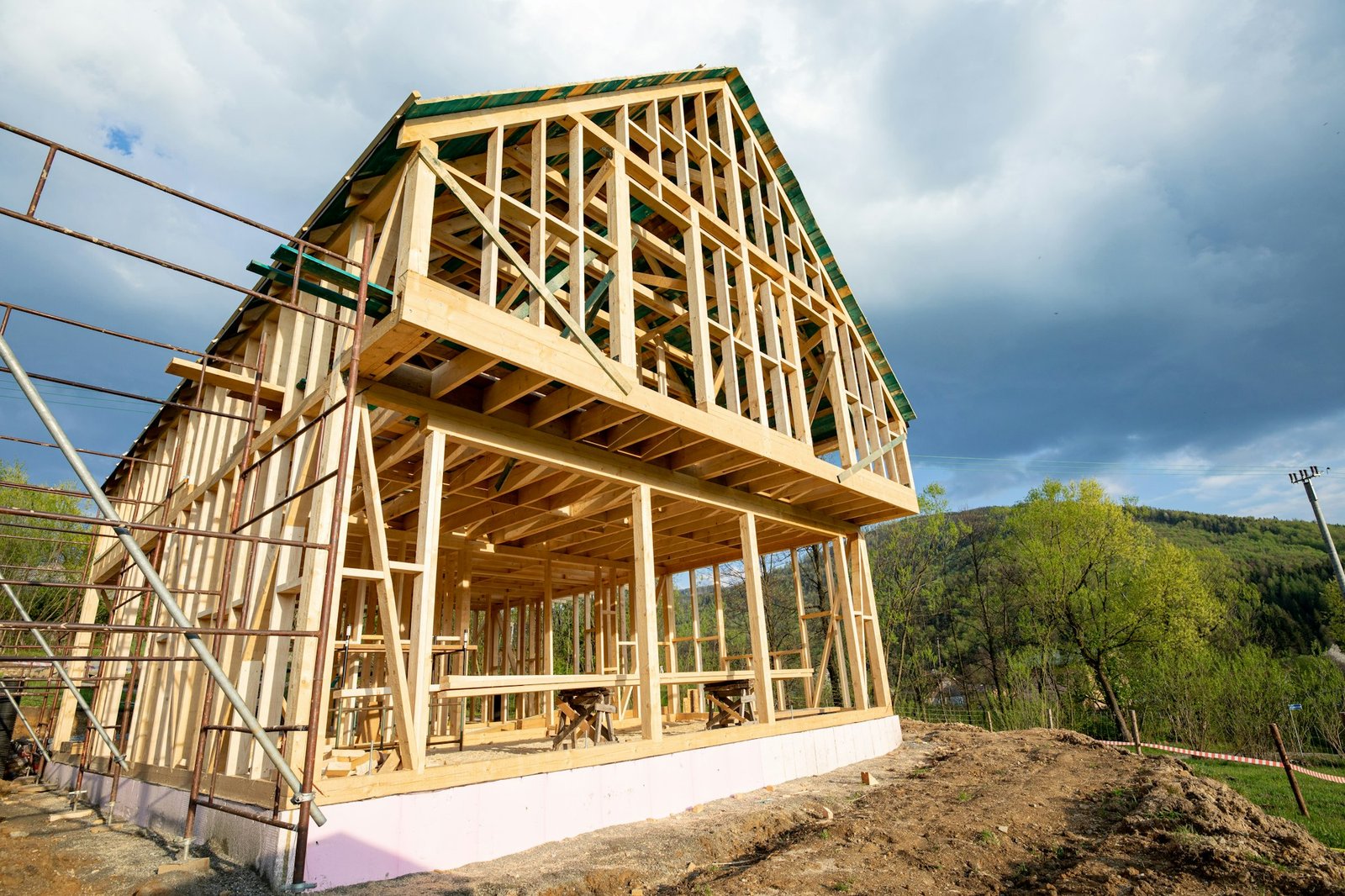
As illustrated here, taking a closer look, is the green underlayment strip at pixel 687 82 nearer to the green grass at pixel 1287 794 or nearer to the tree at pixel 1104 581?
the green grass at pixel 1287 794

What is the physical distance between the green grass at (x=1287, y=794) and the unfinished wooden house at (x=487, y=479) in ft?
19.4

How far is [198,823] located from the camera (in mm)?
5875

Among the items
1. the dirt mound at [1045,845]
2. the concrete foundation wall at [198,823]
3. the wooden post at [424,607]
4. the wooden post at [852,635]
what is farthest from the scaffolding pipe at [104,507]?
the wooden post at [852,635]

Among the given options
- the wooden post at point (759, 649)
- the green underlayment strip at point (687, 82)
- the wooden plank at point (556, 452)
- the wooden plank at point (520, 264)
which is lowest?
the wooden post at point (759, 649)

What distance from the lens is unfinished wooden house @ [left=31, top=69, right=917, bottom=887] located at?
5438 mm

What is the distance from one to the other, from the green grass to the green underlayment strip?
883 centimetres

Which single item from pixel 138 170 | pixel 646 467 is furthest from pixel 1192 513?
pixel 138 170

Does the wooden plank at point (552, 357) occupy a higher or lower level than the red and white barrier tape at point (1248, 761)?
higher

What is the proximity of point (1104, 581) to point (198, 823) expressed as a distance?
31279 millimetres

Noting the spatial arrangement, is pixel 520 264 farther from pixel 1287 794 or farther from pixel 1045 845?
pixel 1287 794

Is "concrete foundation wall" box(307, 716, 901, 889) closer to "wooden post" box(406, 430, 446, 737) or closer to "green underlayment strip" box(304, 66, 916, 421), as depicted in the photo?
"wooden post" box(406, 430, 446, 737)

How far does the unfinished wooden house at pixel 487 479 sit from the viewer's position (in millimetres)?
5438

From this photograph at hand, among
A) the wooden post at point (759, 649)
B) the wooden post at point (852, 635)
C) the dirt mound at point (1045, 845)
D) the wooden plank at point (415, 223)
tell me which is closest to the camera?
the dirt mound at point (1045, 845)

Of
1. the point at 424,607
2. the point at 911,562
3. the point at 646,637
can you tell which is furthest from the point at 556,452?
the point at 911,562
